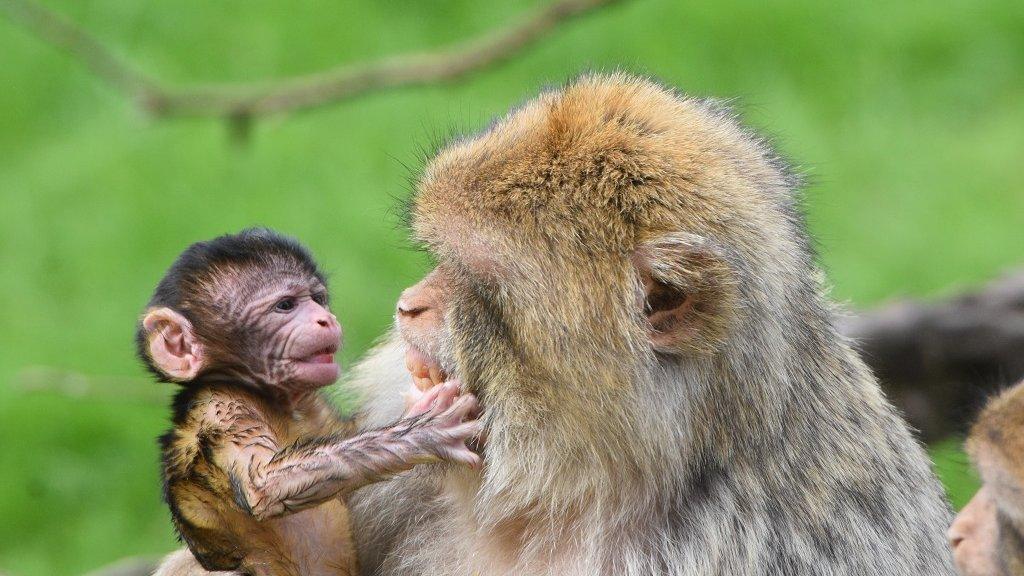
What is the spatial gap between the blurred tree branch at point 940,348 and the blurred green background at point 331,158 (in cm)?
25

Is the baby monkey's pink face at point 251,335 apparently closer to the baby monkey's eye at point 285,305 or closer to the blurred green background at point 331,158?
the baby monkey's eye at point 285,305

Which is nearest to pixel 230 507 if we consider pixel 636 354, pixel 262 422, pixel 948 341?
pixel 262 422

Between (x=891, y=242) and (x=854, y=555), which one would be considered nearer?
(x=854, y=555)

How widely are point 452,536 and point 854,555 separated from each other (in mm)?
992

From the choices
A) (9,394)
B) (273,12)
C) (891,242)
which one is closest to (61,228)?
(9,394)

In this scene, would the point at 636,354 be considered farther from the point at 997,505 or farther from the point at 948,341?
the point at 948,341

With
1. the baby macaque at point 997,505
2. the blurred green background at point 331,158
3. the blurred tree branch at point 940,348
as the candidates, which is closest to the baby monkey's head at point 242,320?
the baby macaque at point 997,505

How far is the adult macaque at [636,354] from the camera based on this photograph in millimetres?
3160

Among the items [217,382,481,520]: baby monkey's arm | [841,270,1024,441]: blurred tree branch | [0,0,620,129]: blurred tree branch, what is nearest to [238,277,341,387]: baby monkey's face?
[217,382,481,520]: baby monkey's arm

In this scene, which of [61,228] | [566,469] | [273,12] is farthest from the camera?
[273,12]

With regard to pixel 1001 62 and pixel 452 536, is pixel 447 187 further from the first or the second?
pixel 1001 62

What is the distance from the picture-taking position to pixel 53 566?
284 inches

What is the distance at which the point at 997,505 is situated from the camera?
11.2 ft

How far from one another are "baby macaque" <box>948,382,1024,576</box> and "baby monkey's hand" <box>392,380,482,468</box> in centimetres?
124
